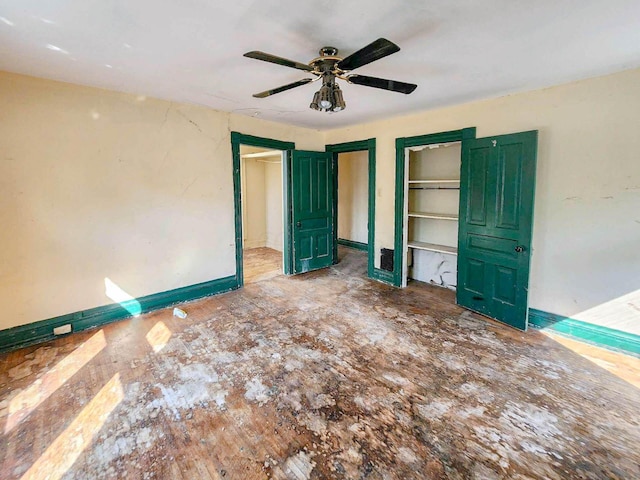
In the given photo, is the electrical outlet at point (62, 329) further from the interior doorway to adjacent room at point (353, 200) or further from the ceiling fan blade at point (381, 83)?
the interior doorway to adjacent room at point (353, 200)

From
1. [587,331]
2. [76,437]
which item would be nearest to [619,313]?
[587,331]

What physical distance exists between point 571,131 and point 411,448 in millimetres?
3290

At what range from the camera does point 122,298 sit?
366 cm

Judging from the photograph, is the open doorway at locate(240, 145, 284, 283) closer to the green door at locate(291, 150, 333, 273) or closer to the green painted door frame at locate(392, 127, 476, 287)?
the green door at locate(291, 150, 333, 273)

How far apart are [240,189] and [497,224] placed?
3404 millimetres

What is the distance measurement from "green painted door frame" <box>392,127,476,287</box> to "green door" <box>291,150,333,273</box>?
4.70 ft

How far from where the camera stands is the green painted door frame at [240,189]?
4.49m

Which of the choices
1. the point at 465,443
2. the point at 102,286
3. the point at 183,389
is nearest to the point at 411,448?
the point at 465,443

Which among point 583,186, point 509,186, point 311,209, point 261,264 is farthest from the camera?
point 261,264

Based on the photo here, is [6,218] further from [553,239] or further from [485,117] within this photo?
[553,239]

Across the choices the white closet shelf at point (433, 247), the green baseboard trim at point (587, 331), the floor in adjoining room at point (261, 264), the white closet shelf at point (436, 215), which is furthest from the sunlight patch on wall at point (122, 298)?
the green baseboard trim at point (587, 331)

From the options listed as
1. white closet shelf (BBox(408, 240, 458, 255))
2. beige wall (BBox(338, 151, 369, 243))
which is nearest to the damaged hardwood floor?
white closet shelf (BBox(408, 240, 458, 255))

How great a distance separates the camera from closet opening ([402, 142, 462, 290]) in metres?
4.60

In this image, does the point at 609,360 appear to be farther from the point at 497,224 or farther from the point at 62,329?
the point at 62,329
